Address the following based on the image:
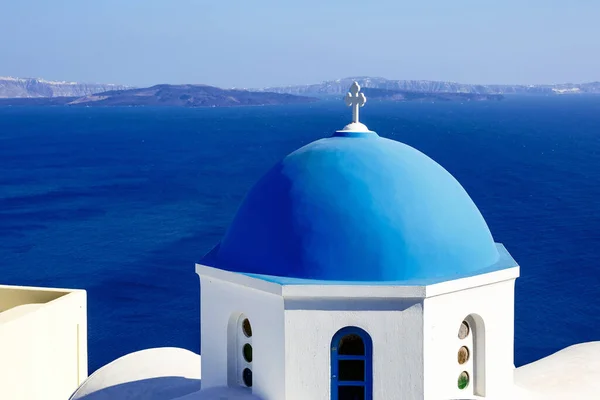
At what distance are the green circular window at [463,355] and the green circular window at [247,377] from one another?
220 centimetres

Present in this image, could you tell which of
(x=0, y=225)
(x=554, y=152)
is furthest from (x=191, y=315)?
(x=554, y=152)

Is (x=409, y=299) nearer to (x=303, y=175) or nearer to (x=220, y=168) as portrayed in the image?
(x=303, y=175)

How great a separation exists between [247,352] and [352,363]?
1364mm

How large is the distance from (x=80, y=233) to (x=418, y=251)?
42.5 metres

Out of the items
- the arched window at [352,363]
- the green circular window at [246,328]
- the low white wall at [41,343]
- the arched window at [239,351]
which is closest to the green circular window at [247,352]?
the arched window at [239,351]

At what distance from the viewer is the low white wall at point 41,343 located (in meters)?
14.6

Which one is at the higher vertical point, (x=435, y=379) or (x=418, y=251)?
(x=418, y=251)

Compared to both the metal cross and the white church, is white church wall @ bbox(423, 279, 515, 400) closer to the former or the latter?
the white church

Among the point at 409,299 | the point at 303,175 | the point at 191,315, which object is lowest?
the point at 191,315

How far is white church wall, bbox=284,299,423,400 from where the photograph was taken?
853cm

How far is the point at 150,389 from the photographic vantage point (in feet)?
36.6

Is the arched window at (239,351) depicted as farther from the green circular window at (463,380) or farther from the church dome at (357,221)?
the green circular window at (463,380)

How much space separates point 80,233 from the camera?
49.2 metres

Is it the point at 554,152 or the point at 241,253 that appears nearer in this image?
the point at 241,253
